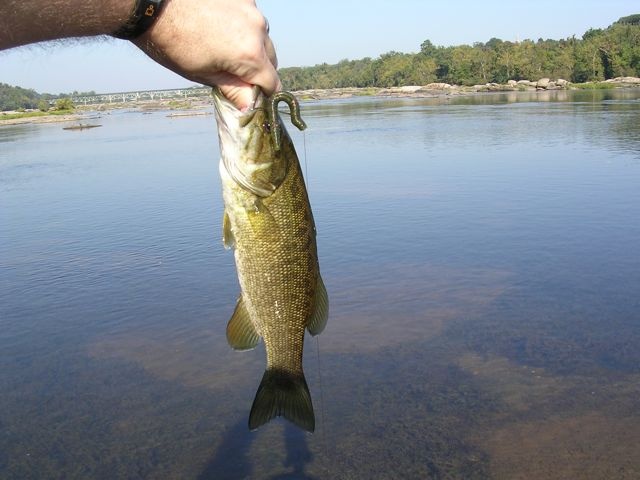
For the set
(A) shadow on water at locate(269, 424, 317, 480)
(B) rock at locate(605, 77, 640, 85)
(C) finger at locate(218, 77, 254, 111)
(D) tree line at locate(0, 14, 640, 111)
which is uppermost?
(D) tree line at locate(0, 14, 640, 111)

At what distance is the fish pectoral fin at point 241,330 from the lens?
3.42 metres

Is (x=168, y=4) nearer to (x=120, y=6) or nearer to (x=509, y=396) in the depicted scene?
(x=120, y=6)

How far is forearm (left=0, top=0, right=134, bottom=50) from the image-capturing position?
184cm

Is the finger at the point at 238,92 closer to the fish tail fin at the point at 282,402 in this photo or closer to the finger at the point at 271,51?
the finger at the point at 271,51

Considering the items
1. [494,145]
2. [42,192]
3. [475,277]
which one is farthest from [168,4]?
[494,145]

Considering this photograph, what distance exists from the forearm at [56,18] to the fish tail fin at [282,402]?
2.18 m

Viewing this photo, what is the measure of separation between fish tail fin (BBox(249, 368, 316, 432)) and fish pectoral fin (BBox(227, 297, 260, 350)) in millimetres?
266

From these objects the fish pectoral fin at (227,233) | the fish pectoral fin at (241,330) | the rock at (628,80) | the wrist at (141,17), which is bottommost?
the fish pectoral fin at (241,330)

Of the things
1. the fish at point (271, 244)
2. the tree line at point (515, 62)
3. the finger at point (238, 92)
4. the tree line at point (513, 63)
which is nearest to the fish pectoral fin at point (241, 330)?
the fish at point (271, 244)

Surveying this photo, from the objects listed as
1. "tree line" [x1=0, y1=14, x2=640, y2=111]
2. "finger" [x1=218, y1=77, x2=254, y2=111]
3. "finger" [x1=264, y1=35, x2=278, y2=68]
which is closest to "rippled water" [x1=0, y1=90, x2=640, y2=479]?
"finger" [x1=218, y1=77, x2=254, y2=111]

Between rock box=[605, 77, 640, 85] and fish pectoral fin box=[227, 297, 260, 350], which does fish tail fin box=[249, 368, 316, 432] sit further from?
rock box=[605, 77, 640, 85]

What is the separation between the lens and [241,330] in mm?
3445

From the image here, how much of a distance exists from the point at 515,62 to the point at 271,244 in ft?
438

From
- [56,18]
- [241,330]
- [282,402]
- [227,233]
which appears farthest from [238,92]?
[282,402]
